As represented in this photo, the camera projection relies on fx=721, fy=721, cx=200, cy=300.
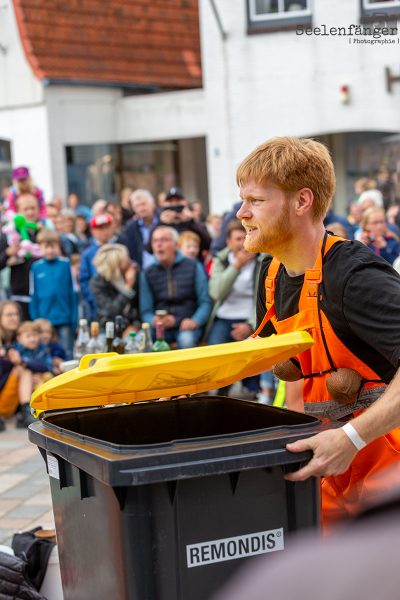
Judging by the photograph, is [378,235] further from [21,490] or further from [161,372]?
[161,372]

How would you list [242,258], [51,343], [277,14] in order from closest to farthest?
[242,258], [51,343], [277,14]

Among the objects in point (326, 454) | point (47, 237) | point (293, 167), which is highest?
point (293, 167)

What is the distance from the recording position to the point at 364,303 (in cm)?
221

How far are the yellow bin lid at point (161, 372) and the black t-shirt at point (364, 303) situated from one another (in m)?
0.19

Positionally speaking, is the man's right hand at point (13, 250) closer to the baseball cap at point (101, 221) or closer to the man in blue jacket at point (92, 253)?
the man in blue jacket at point (92, 253)

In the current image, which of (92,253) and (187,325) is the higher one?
(92,253)

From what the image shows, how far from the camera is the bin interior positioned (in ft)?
8.43

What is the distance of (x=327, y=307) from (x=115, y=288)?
5058 mm

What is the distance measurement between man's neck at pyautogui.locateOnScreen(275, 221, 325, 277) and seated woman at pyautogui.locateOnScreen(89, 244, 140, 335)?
4.68 metres

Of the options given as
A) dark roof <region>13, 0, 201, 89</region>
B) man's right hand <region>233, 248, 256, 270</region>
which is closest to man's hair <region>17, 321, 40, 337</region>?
man's right hand <region>233, 248, 256, 270</region>

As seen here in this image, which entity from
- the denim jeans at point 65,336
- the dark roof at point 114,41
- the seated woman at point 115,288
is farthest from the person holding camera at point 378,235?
the dark roof at point 114,41

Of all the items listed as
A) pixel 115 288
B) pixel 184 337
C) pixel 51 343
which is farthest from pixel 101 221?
pixel 184 337

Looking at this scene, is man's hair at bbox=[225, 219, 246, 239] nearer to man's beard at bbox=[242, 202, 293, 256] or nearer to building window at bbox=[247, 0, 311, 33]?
man's beard at bbox=[242, 202, 293, 256]

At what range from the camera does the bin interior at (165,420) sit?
2570 mm
